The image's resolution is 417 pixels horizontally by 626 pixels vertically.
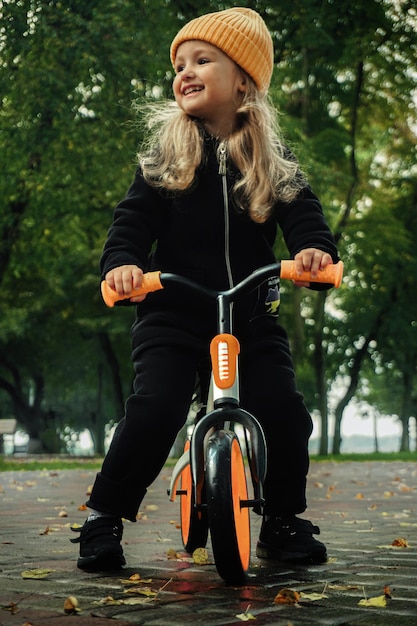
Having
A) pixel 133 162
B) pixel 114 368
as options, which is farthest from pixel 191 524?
pixel 114 368

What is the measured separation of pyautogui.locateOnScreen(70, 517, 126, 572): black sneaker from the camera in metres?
3.43

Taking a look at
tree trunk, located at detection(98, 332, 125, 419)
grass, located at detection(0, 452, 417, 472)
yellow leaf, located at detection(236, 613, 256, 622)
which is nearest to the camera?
yellow leaf, located at detection(236, 613, 256, 622)

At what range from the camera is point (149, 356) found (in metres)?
3.51

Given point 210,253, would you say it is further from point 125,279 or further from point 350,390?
point 350,390

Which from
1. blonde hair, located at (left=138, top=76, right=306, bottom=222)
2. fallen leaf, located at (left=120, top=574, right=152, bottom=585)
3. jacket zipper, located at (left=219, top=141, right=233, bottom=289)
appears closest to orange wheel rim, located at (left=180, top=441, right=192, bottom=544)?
fallen leaf, located at (left=120, top=574, right=152, bottom=585)

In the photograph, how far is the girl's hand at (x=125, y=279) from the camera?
322 cm

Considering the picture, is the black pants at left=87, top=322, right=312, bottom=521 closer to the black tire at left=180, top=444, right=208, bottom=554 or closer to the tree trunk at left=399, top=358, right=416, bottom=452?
the black tire at left=180, top=444, right=208, bottom=554

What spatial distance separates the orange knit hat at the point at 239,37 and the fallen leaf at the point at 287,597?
2.02 metres

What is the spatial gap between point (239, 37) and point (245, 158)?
470 millimetres

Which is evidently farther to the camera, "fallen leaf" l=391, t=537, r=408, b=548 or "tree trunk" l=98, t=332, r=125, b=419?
"tree trunk" l=98, t=332, r=125, b=419

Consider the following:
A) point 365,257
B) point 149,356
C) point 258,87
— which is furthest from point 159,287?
point 365,257

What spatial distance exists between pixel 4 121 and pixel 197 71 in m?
10.9

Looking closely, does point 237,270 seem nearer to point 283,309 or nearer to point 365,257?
point 283,309

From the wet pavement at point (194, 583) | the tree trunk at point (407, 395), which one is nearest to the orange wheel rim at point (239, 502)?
the wet pavement at point (194, 583)
